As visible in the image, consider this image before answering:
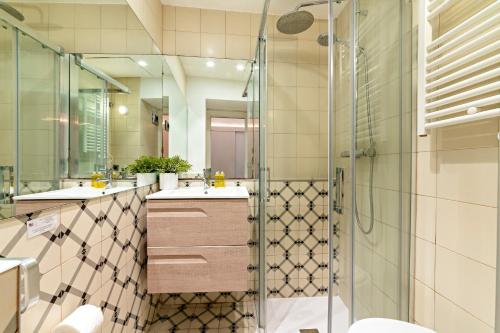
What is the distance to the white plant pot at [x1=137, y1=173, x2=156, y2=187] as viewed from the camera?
165cm

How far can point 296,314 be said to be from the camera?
179 centimetres

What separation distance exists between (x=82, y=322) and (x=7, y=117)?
0.68 meters

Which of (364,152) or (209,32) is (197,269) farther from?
(209,32)

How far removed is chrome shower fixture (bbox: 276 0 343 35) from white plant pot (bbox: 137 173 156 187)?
1.39 meters

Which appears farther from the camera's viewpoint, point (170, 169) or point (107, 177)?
point (170, 169)

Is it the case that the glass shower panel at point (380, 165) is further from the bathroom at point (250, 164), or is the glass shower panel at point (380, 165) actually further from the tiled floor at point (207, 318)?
the tiled floor at point (207, 318)

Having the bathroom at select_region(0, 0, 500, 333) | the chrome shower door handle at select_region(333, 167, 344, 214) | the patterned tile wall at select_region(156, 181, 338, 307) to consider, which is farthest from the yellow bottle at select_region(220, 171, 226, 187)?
the chrome shower door handle at select_region(333, 167, 344, 214)

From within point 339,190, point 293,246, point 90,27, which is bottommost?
point 293,246

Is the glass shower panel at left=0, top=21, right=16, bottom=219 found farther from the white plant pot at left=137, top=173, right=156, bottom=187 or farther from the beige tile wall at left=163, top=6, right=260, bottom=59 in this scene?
the beige tile wall at left=163, top=6, right=260, bottom=59

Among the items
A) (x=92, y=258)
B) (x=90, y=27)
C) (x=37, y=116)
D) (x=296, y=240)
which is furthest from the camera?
(x=296, y=240)

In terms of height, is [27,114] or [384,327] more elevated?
[27,114]

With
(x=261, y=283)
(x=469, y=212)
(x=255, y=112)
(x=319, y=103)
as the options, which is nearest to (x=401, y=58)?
(x=319, y=103)

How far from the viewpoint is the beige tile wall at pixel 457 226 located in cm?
75

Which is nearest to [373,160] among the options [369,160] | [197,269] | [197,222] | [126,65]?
[369,160]
